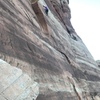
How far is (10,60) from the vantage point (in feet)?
12.3

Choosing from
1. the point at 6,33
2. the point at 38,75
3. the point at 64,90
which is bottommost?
the point at 64,90

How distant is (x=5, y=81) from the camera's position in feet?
8.38

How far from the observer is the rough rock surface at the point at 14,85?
8.21 feet

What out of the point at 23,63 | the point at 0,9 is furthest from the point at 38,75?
the point at 0,9

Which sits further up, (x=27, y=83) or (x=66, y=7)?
(x=66, y=7)

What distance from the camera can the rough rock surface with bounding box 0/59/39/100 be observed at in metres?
2.50

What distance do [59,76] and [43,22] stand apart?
268 centimetres

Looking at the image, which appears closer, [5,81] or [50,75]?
[5,81]

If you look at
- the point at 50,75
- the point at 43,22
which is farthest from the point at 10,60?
the point at 43,22

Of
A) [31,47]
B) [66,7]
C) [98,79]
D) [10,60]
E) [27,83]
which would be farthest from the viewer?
[66,7]

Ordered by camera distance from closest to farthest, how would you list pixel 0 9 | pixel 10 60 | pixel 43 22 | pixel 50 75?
pixel 10 60
pixel 0 9
pixel 50 75
pixel 43 22

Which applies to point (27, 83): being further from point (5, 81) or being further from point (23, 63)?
point (23, 63)

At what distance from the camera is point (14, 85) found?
2.63m

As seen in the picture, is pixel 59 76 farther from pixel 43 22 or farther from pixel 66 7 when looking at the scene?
pixel 66 7
